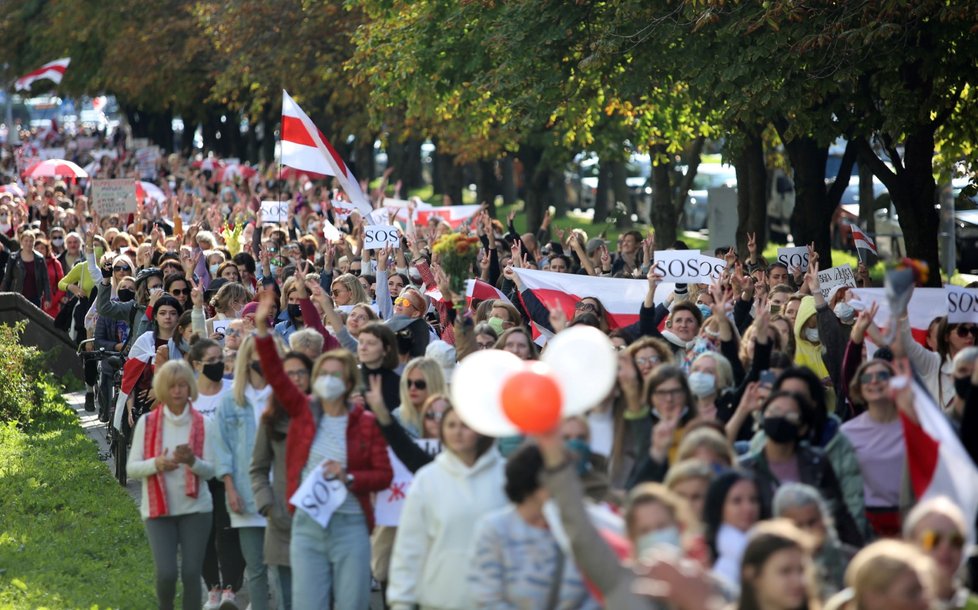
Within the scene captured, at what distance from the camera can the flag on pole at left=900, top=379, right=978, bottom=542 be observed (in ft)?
22.1

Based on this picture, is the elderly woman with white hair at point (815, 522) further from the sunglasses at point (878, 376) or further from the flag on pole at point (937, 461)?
the sunglasses at point (878, 376)

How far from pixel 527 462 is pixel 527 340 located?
3605mm

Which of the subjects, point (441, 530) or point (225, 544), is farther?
point (225, 544)

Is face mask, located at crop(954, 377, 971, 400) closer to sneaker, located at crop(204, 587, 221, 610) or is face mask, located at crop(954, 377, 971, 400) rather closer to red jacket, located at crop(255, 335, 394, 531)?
red jacket, located at crop(255, 335, 394, 531)

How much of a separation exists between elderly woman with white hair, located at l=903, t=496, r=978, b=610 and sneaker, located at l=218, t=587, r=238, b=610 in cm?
534

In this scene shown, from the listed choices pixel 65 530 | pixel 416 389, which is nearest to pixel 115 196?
pixel 65 530

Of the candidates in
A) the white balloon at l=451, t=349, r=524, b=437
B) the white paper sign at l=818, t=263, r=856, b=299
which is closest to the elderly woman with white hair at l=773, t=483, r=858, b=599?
the white balloon at l=451, t=349, r=524, b=437

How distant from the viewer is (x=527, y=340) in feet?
32.6

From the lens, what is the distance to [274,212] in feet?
75.5

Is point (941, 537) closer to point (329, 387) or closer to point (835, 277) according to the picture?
point (329, 387)

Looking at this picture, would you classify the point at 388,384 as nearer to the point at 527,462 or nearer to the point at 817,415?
the point at 817,415

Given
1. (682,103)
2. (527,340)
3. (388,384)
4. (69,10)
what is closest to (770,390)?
(527,340)

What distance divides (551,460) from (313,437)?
3.13 metres

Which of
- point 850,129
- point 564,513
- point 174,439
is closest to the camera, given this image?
point 564,513
